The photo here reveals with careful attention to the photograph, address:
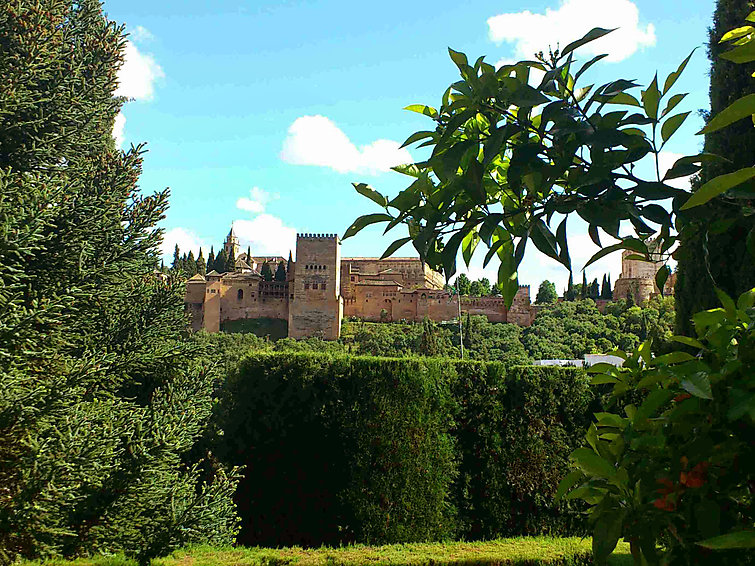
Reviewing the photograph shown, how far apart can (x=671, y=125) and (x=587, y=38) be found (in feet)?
0.72

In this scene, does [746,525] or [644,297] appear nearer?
[746,525]

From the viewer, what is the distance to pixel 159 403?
447 cm

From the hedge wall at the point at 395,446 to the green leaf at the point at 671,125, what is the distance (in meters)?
7.14

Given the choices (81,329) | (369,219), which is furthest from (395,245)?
(81,329)

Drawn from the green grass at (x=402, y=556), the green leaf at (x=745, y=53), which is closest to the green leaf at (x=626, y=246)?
the green leaf at (x=745, y=53)

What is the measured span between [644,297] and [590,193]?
1997 inches

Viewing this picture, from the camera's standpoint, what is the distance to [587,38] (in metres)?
1.01

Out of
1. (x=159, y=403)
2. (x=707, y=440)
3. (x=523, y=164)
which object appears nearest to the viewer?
(x=707, y=440)

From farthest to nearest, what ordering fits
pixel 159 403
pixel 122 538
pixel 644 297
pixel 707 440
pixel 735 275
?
pixel 644 297
pixel 735 275
pixel 159 403
pixel 122 538
pixel 707 440

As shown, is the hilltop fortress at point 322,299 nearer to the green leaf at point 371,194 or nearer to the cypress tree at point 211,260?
the cypress tree at point 211,260

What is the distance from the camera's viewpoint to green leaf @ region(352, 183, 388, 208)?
1.14 metres

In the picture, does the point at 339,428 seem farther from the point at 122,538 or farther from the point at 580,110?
the point at 580,110

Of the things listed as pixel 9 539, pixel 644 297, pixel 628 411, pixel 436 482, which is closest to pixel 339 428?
pixel 436 482

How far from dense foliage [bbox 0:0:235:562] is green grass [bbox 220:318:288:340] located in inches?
1629
